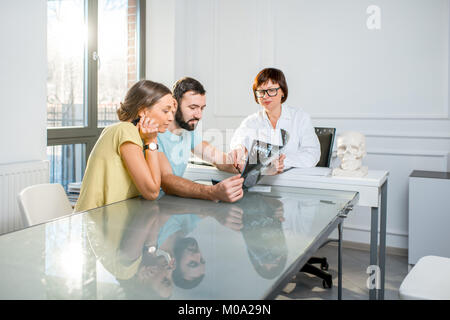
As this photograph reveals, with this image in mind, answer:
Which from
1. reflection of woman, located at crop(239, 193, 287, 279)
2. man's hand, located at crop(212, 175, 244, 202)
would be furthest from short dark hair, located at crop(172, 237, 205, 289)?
man's hand, located at crop(212, 175, 244, 202)

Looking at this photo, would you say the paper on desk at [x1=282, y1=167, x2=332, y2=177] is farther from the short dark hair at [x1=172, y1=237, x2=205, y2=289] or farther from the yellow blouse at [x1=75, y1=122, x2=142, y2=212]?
the short dark hair at [x1=172, y1=237, x2=205, y2=289]

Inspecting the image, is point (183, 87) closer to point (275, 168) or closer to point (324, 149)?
point (275, 168)

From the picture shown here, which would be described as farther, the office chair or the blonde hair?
the office chair

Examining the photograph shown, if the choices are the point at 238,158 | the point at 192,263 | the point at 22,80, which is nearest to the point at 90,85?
the point at 22,80

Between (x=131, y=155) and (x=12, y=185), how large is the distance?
4.30 ft

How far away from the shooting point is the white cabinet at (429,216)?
126 inches

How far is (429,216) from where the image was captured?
326cm

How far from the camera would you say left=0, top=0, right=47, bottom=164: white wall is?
2643mm

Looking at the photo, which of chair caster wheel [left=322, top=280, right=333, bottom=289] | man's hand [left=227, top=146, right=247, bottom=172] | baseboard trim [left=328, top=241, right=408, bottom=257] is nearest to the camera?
man's hand [left=227, top=146, right=247, bottom=172]

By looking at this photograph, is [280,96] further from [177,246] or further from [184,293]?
[184,293]

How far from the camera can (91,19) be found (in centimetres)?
376

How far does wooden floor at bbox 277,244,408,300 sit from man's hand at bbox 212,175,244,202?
3.30ft
